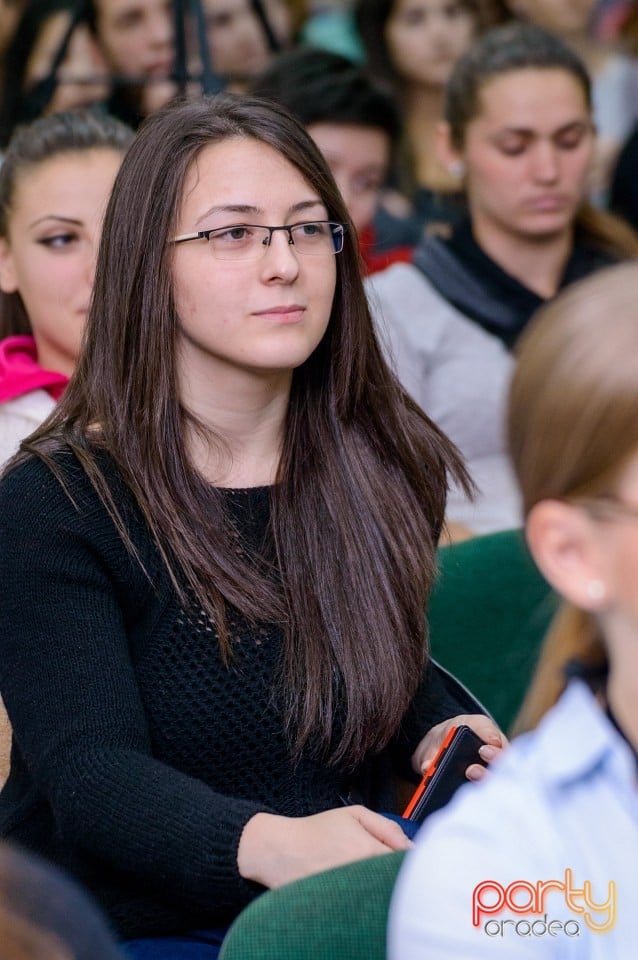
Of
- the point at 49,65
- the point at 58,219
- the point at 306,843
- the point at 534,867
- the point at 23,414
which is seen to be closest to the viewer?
the point at 534,867

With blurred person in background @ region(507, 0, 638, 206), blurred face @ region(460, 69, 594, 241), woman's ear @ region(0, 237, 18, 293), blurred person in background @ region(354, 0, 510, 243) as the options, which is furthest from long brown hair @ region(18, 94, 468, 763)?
blurred person in background @ region(507, 0, 638, 206)

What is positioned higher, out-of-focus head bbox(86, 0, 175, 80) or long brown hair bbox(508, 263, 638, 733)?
long brown hair bbox(508, 263, 638, 733)

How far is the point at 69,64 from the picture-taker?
2500 millimetres

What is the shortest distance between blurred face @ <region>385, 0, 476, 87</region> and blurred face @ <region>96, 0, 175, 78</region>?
0.58 meters

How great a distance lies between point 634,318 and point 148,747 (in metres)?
0.56

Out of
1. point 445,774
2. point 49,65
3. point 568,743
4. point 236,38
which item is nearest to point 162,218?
point 445,774

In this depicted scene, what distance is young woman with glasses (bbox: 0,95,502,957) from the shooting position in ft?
3.52

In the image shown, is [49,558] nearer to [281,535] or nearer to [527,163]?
[281,535]

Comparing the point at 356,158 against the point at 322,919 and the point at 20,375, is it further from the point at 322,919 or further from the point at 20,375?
the point at 322,919

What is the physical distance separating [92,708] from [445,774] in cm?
31

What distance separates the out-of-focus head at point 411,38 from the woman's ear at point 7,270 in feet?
4.51

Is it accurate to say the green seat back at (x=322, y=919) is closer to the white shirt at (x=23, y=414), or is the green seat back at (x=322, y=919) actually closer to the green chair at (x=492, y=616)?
the green chair at (x=492, y=616)

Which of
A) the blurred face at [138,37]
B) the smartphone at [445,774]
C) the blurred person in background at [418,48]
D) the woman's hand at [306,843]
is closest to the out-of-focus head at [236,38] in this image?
the blurred face at [138,37]

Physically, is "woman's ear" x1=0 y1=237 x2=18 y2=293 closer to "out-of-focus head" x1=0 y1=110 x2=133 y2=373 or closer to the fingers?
"out-of-focus head" x1=0 y1=110 x2=133 y2=373
